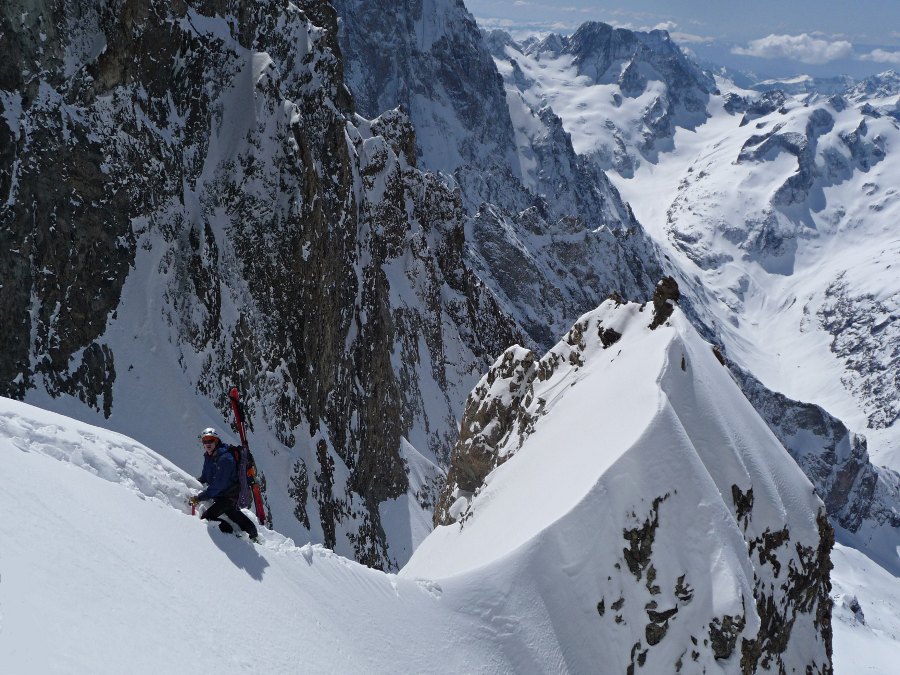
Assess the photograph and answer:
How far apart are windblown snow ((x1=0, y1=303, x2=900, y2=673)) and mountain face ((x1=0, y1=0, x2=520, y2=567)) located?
606 inches

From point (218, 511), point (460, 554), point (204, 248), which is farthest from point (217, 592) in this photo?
point (204, 248)

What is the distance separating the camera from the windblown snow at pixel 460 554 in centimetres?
915

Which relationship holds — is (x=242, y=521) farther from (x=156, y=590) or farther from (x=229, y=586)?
(x=156, y=590)

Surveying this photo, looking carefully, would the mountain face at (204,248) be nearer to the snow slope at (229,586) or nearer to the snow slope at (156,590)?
the snow slope at (229,586)

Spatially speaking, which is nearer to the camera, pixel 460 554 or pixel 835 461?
pixel 460 554

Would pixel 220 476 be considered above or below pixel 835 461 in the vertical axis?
above

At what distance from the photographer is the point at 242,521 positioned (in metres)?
12.8

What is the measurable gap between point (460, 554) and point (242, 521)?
9.96m

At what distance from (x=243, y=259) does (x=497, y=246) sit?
287 ft

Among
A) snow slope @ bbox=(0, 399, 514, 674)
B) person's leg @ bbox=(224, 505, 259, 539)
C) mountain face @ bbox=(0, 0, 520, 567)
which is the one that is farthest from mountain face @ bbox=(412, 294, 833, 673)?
mountain face @ bbox=(0, 0, 520, 567)

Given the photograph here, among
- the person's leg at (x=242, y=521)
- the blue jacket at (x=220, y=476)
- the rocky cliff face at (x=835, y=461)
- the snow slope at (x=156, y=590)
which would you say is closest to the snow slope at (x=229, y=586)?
the snow slope at (x=156, y=590)

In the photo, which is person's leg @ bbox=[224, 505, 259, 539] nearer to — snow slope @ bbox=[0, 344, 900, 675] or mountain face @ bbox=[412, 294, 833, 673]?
snow slope @ bbox=[0, 344, 900, 675]

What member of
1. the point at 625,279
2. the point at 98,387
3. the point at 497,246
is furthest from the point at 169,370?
the point at 625,279

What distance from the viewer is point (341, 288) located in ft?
157
